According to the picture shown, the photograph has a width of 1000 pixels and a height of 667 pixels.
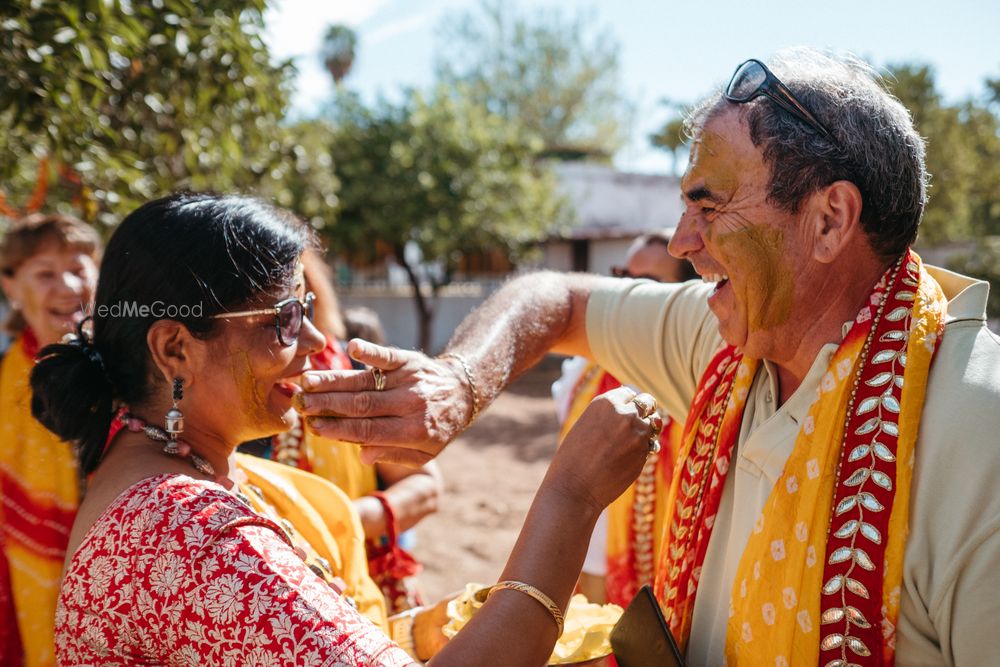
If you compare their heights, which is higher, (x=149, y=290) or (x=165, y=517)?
(x=149, y=290)

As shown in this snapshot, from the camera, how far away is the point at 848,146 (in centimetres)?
160

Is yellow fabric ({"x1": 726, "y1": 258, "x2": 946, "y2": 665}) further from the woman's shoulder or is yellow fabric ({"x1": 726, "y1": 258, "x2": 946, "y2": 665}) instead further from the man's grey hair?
the woman's shoulder

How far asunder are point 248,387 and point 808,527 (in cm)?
140

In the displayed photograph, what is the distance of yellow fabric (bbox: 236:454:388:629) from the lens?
7.29ft

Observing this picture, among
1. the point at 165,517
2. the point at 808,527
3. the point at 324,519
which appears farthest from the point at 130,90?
the point at 808,527

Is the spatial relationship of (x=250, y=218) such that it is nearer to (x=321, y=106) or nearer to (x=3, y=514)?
(x=3, y=514)

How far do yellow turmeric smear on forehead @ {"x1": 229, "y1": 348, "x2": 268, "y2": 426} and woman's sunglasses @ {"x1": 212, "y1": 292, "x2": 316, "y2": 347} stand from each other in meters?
0.10

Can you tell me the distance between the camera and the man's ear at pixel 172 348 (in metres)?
1.88

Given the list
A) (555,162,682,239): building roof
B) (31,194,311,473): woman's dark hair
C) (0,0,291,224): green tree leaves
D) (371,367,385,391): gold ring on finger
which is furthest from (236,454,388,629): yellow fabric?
(555,162,682,239): building roof

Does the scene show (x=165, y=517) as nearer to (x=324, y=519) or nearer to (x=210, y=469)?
(x=210, y=469)

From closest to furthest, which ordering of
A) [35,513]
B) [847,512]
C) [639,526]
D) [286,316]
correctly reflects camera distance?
[847,512] < [286,316] < [35,513] < [639,526]

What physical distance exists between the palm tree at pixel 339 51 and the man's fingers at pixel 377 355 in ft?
111

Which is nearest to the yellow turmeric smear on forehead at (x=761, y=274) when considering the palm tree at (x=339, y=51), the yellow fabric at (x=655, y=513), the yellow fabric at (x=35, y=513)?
the yellow fabric at (x=655, y=513)

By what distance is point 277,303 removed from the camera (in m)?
1.97
